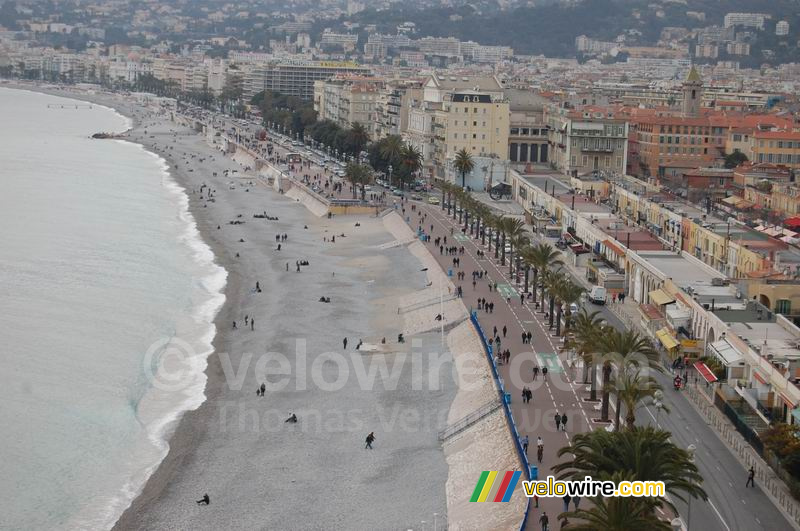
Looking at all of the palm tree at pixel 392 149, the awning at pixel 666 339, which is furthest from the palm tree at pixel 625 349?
the palm tree at pixel 392 149

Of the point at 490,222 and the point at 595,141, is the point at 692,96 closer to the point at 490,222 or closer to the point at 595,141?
the point at 595,141

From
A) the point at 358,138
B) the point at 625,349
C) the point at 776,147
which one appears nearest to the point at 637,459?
the point at 625,349

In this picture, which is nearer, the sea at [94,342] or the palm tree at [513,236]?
the sea at [94,342]

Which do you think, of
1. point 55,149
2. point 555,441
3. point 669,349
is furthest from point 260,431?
point 55,149

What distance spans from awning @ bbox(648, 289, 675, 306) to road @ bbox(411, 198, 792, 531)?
4.75ft

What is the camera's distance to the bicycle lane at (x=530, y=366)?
31.1 metres

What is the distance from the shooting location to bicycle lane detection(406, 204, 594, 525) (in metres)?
31.1

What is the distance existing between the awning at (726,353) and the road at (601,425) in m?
1.55

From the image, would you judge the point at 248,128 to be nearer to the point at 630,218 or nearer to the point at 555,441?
the point at 630,218

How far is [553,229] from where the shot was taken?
6425 centimetres

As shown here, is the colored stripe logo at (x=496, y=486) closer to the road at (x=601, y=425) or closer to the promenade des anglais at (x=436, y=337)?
the promenade des anglais at (x=436, y=337)

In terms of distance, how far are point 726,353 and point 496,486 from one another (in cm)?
947

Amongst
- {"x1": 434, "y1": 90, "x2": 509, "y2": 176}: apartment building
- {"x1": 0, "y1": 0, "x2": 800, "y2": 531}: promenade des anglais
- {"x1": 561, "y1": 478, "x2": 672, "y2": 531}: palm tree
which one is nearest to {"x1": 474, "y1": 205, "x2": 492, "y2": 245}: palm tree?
{"x1": 0, "y1": 0, "x2": 800, "y2": 531}: promenade des anglais

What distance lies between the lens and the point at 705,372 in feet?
116
